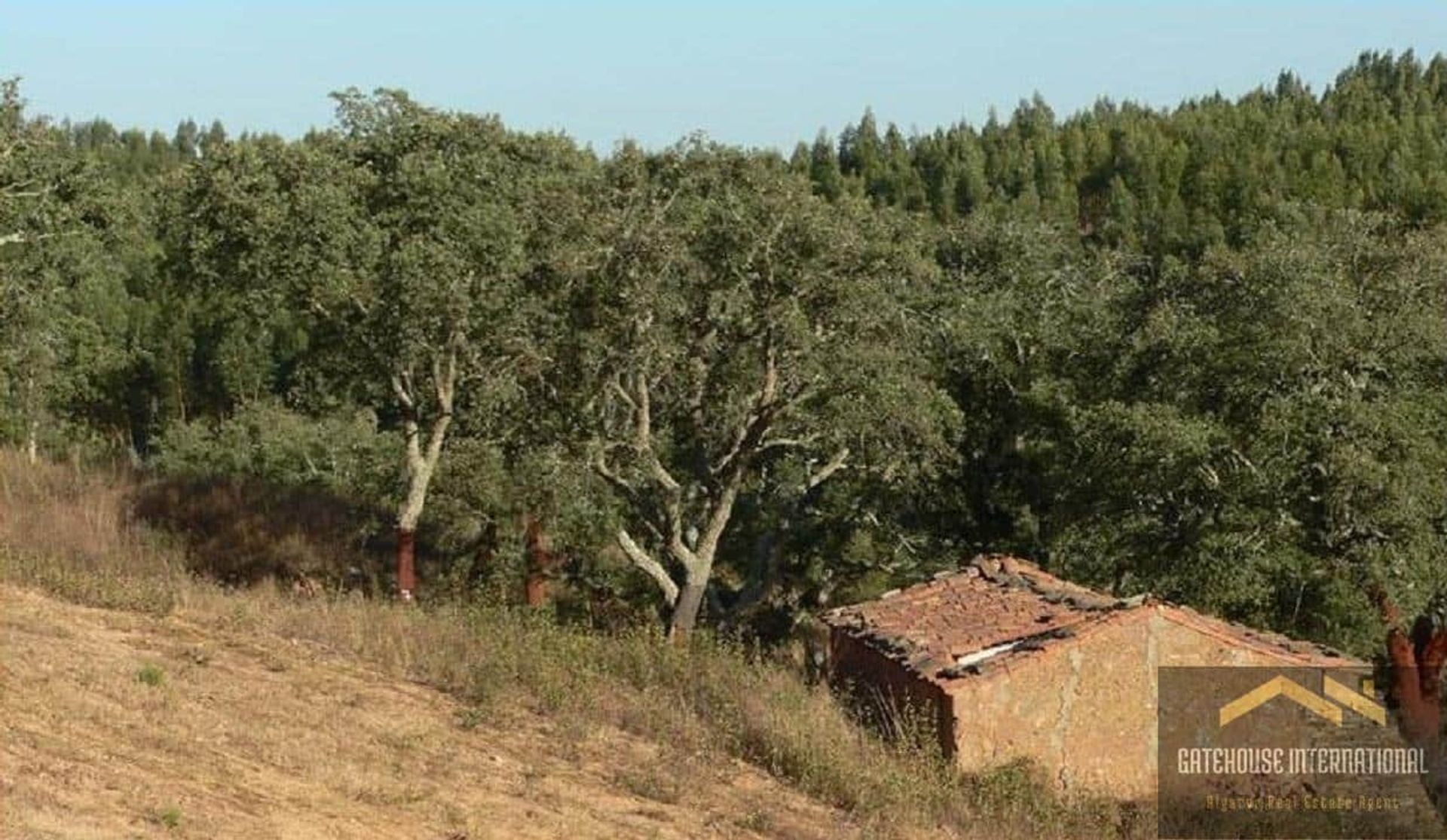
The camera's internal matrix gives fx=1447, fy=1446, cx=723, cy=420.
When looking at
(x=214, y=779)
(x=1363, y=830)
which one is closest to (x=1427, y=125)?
(x=1363, y=830)

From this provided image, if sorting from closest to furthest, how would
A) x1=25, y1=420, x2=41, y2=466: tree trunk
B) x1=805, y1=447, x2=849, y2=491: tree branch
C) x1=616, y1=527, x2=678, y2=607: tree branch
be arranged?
x1=616, y1=527, x2=678, y2=607: tree branch < x1=805, y1=447, x2=849, y2=491: tree branch < x1=25, y1=420, x2=41, y2=466: tree trunk

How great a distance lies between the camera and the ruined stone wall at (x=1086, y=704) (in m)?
14.7

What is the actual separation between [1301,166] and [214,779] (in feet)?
320

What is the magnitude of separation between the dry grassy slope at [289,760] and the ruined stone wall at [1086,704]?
312 cm

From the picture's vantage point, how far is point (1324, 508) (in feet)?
67.9

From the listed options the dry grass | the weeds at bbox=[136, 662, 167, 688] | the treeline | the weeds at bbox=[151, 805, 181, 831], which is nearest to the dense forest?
the dry grass

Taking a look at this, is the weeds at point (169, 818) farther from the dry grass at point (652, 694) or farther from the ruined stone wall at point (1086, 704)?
the ruined stone wall at point (1086, 704)

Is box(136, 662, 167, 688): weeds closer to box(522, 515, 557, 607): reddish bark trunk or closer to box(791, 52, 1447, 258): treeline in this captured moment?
box(522, 515, 557, 607): reddish bark trunk

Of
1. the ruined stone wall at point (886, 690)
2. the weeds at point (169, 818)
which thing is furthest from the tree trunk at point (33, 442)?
the weeds at point (169, 818)

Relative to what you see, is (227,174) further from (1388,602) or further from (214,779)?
(1388,602)

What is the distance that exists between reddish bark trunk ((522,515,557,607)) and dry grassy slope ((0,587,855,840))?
13.5m

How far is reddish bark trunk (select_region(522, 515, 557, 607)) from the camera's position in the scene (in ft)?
92.5

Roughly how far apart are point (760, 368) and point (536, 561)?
26.8ft

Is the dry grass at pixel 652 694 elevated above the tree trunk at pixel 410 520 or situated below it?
below
